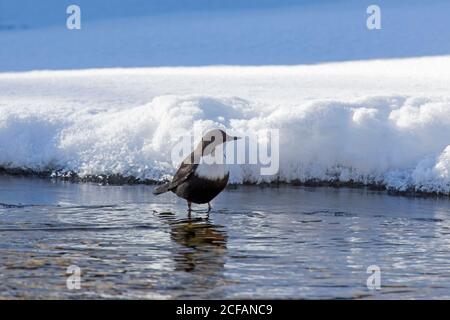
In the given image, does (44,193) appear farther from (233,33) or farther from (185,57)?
(233,33)

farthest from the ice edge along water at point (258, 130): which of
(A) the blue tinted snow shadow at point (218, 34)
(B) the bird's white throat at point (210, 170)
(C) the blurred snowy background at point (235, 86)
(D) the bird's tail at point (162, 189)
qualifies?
(A) the blue tinted snow shadow at point (218, 34)

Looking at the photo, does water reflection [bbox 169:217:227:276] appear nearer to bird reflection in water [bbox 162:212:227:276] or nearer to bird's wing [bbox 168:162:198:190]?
bird reflection in water [bbox 162:212:227:276]

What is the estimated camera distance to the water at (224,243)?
7785mm

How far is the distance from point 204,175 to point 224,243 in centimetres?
174

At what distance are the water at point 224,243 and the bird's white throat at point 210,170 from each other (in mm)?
394

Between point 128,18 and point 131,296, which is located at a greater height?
point 128,18

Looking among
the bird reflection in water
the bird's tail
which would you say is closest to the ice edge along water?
the bird's tail

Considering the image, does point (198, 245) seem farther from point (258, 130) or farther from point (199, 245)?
point (258, 130)

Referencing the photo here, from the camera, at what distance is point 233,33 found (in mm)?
23531

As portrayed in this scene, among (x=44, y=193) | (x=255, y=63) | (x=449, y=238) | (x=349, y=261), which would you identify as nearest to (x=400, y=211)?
(x=449, y=238)

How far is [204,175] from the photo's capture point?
11094mm

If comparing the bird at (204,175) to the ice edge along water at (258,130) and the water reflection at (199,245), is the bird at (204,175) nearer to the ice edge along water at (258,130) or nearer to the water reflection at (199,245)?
the water reflection at (199,245)

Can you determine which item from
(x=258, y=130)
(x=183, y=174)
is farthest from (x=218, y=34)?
(x=183, y=174)
